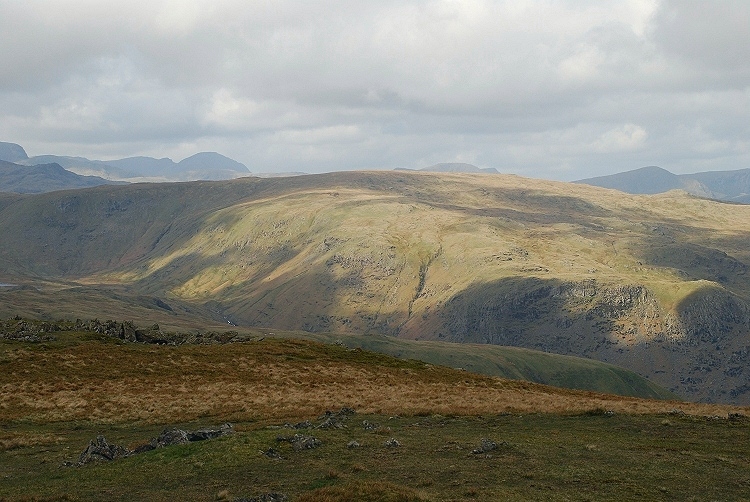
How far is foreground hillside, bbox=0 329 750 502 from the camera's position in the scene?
1114 inches

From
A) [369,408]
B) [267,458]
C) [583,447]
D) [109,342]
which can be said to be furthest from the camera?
[109,342]

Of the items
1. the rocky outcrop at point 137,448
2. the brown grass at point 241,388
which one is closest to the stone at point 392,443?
the rocky outcrop at point 137,448

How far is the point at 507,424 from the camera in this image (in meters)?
44.0

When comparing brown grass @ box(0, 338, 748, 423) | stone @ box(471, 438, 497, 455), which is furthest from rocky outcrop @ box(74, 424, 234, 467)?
stone @ box(471, 438, 497, 455)

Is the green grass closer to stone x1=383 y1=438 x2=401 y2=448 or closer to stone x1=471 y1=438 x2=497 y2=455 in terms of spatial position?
stone x1=471 y1=438 x2=497 y2=455

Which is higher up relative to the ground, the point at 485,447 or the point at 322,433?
the point at 485,447

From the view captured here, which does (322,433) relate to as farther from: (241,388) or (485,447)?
(241,388)

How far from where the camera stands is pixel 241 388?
59.7 meters

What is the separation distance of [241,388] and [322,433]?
23147mm

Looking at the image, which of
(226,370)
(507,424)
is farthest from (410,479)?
(226,370)

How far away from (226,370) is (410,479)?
4119 cm

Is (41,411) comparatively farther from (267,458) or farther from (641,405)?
(641,405)

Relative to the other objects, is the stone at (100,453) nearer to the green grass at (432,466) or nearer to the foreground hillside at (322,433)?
the foreground hillside at (322,433)

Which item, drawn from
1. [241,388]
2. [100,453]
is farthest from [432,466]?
[241,388]
